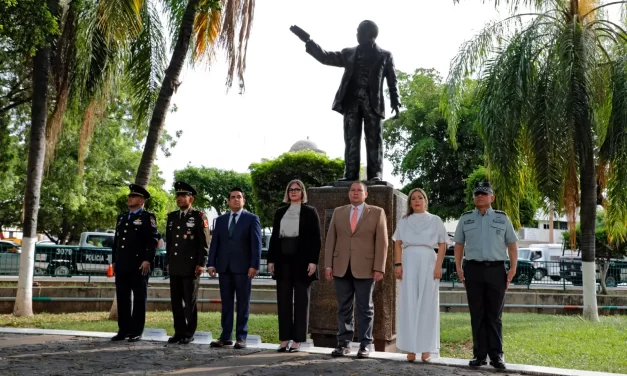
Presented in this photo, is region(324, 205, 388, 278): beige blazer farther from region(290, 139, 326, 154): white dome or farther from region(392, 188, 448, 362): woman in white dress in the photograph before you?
region(290, 139, 326, 154): white dome

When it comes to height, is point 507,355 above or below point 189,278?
below

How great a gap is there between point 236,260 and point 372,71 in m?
2.93

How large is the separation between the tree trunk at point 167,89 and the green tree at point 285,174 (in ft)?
56.9

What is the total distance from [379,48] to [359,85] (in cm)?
54

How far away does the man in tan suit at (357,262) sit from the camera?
21.5 ft

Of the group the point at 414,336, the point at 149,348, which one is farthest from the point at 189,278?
the point at 414,336

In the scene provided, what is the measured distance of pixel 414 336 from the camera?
21.1 feet

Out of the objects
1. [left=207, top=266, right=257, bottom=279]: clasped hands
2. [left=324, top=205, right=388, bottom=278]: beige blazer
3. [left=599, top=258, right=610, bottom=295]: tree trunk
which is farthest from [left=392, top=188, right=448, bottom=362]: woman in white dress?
[left=599, top=258, right=610, bottom=295]: tree trunk

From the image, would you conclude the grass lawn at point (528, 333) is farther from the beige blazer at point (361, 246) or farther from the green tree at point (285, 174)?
the green tree at point (285, 174)

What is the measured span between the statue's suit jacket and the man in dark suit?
78.4 inches

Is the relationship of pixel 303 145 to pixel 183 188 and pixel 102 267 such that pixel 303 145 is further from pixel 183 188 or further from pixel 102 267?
pixel 183 188

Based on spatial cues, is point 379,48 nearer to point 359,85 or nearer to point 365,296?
point 359,85

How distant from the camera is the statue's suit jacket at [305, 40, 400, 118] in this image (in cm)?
814

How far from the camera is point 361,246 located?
21.7ft
